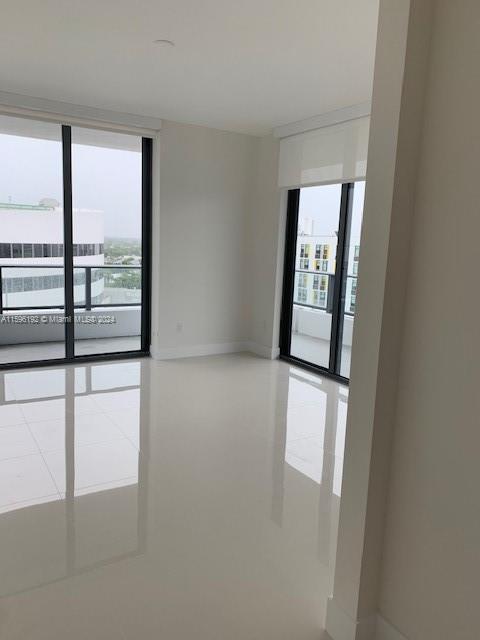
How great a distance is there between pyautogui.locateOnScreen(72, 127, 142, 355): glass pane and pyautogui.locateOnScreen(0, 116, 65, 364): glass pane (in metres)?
0.25

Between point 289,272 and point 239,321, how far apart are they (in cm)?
93

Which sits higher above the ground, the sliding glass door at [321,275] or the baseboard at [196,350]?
the sliding glass door at [321,275]

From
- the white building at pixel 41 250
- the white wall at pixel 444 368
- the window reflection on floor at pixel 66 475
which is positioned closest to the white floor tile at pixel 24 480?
the window reflection on floor at pixel 66 475

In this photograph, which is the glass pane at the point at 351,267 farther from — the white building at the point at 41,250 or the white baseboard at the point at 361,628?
the white baseboard at the point at 361,628

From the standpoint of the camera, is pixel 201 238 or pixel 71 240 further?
pixel 201 238

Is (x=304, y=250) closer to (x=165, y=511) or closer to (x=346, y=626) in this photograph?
(x=165, y=511)

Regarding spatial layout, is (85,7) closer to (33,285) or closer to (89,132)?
(89,132)

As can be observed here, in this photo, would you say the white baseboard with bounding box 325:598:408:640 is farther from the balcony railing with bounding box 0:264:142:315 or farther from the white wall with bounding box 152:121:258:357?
the balcony railing with bounding box 0:264:142:315

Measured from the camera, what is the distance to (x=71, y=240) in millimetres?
5379

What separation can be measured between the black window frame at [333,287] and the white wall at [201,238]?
0.59 m

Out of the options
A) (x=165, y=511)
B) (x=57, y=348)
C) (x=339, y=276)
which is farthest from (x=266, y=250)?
(x=165, y=511)

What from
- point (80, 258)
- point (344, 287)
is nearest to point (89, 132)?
point (80, 258)

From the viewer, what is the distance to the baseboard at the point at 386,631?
1739 millimetres

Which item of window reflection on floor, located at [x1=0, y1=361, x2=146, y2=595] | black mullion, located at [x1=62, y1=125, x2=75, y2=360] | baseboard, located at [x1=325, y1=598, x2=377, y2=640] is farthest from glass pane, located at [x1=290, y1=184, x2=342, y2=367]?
baseboard, located at [x1=325, y1=598, x2=377, y2=640]
